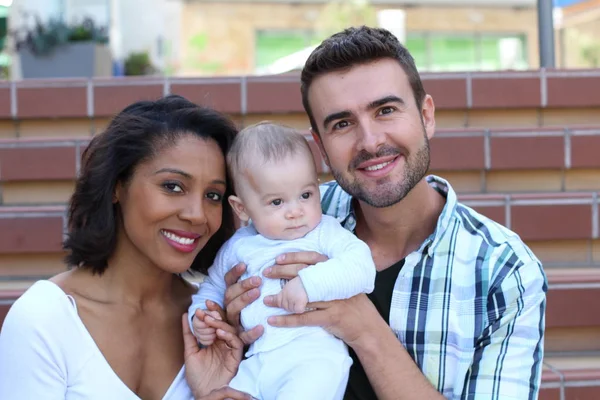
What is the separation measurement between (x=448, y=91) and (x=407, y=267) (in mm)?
2365

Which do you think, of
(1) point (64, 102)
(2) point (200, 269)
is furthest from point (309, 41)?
(2) point (200, 269)

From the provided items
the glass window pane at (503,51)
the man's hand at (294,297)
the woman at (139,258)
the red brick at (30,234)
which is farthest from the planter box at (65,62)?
the glass window pane at (503,51)

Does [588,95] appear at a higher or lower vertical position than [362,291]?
higher

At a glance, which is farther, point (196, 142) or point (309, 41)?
point (309, 41)

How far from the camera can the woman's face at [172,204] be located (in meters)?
Result: 1.98

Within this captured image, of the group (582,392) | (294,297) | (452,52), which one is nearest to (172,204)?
(294,297)

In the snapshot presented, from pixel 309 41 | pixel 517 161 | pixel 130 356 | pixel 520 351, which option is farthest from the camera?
pixel 309 41

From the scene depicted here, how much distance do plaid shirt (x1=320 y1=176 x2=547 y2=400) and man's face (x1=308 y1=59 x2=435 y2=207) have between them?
0.17m

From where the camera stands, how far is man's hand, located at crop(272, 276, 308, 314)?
1.86 m

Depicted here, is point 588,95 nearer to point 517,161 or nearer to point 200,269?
point 517,161

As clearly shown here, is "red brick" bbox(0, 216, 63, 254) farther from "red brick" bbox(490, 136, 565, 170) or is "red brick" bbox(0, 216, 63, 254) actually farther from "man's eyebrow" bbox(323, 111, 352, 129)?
"red brick" bbox(490, 136, 565, 170)

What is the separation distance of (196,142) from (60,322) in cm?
61

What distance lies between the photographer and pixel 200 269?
7.66ft

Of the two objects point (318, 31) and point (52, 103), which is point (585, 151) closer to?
point (52, 103)
